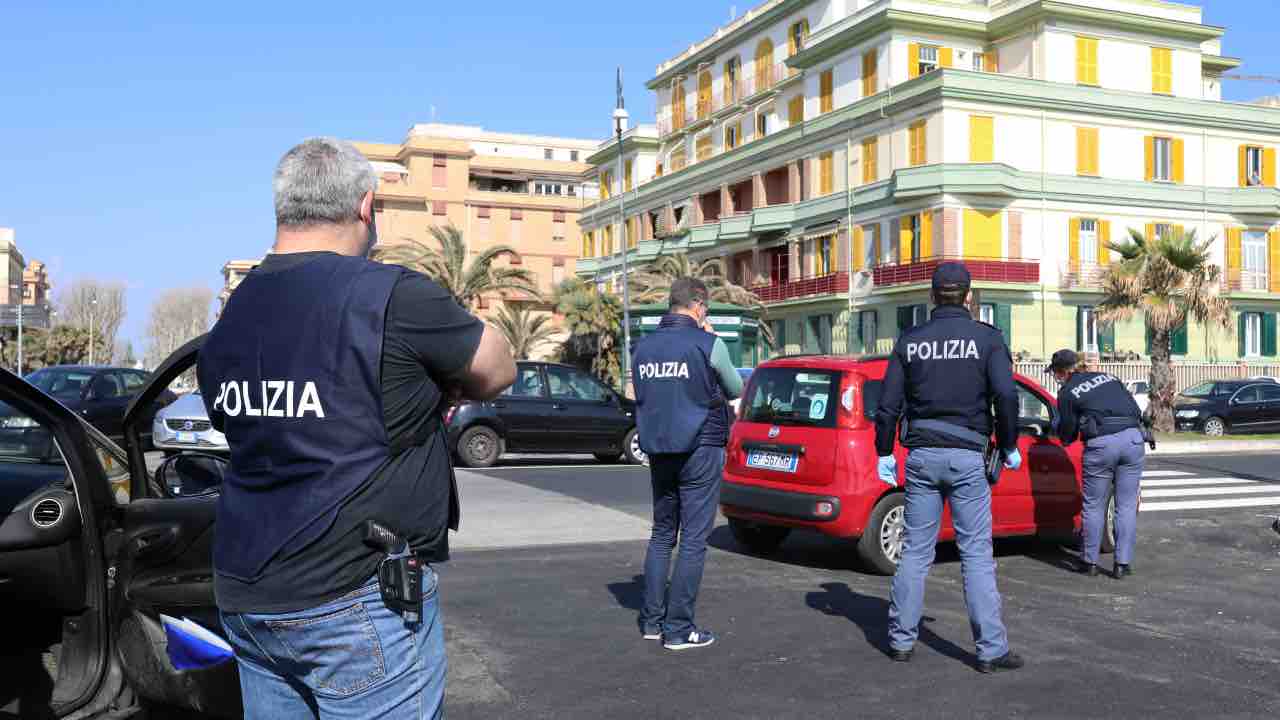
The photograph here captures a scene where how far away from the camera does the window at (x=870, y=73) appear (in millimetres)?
44219

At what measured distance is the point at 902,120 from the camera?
42.0 m

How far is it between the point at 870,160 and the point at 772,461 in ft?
119

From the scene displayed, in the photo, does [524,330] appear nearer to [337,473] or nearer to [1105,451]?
[1105,451]

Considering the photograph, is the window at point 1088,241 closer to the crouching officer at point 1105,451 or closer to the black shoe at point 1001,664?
the crouching officer at point 1105,451

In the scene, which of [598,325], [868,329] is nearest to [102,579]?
[598,325]

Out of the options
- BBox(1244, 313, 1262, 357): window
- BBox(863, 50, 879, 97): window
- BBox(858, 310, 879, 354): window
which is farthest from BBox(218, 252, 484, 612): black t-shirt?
BBox(1244, 313, 1262, 357): window

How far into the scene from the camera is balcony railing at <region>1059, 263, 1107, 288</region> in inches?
1668

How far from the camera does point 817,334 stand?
157 ft

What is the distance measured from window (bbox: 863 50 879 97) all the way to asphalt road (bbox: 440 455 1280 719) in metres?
35.0

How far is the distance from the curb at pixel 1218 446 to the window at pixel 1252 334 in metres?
22.1

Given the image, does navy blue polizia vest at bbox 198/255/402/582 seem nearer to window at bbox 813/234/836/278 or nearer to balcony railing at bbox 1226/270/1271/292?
window at bbox 813/234/836/278

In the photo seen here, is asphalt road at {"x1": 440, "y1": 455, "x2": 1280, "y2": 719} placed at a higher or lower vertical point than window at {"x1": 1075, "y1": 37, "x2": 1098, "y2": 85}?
lower

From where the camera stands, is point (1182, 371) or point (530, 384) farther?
point (1182, 371)

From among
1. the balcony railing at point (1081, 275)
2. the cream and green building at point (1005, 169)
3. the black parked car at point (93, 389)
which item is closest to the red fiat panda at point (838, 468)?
the black parked car at point (93, 389)
